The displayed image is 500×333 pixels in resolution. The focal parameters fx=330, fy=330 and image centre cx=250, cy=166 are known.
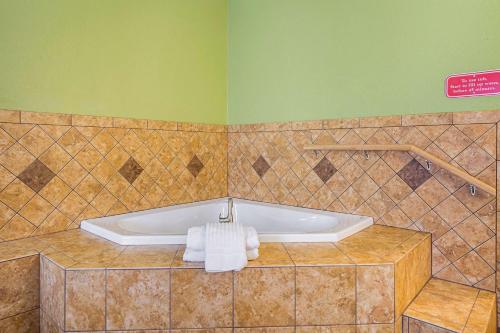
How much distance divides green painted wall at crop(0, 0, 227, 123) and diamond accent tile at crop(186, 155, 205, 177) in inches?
13.1

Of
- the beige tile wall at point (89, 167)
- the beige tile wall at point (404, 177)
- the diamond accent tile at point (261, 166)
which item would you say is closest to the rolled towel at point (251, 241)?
the beige tile wall at point (404, 177)

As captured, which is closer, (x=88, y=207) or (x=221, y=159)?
(x=88, y=207)

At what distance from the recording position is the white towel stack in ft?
4.37

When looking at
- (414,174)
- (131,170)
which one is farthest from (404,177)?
(131,170)

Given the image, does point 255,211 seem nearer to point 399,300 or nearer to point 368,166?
point 368,166

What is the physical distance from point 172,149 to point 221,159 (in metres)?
0.53

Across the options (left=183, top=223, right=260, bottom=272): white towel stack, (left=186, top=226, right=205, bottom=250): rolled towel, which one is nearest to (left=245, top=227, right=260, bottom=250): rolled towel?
(left=183, top=223, right=260, bottom=272): white towel stack

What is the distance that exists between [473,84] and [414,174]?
1.89 ft

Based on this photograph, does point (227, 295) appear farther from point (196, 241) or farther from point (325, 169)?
point (325, 169)

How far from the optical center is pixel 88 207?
6.84ft

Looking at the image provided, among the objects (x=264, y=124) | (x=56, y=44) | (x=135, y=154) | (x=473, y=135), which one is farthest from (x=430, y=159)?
(x=56, y=44)

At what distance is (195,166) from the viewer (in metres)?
2.71

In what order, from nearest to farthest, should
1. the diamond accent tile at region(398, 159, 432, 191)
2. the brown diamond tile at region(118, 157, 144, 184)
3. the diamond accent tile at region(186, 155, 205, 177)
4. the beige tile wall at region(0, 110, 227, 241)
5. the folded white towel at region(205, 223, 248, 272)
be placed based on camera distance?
the folded white towel at region(205, 223, 248, 272), the beige tile wall at region(0, 110, 227, 241), the diamond accent tile at region(398, 159, 432, 191), the brown diamond tile at region(118, 157, 144, 184), the diamond accent tile at region(186, 155, 205, 177)

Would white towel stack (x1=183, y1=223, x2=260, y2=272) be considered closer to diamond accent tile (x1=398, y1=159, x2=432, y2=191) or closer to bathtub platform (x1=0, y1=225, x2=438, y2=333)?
bathtub platform (x1=0, y1=225, x2=438, y2=333)
